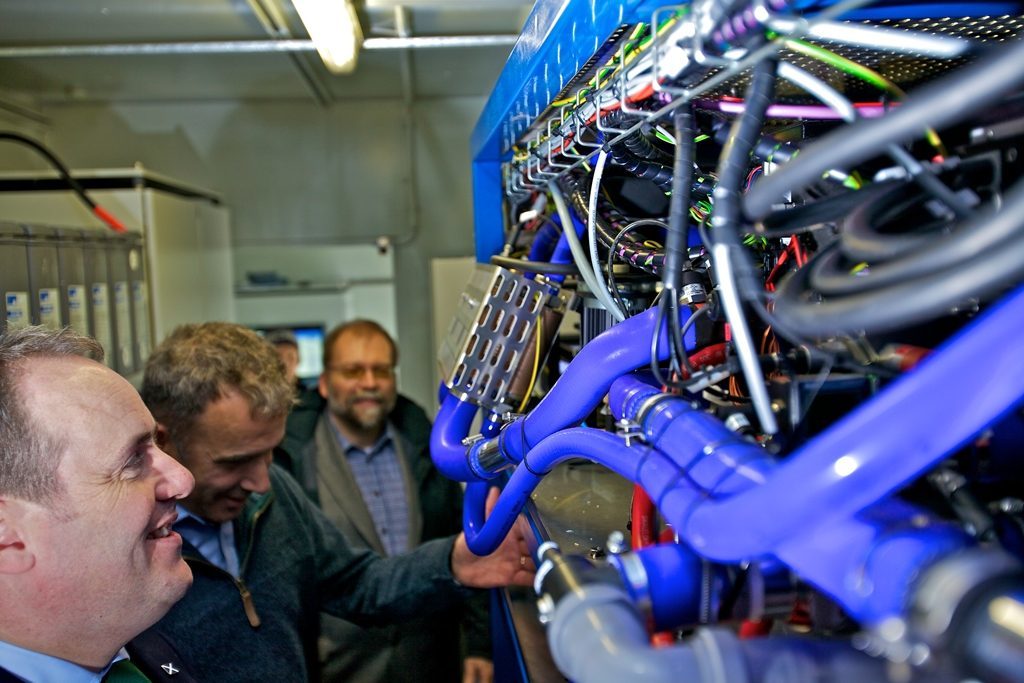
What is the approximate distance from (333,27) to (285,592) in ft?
4.66

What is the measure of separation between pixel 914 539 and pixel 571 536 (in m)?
0.55

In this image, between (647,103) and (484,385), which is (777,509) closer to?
(647,103)

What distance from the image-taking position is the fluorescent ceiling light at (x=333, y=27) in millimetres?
1829

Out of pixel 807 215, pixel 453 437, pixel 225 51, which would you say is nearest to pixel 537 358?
pixel 453 437

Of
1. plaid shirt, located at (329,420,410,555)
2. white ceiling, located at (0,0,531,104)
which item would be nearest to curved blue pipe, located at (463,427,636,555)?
plaid shirt, located at (329,420,410,555)

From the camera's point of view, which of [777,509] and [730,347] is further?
[730,347]

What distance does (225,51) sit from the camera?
8.78 ft

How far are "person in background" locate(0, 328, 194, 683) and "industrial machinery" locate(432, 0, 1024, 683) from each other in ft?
1.61

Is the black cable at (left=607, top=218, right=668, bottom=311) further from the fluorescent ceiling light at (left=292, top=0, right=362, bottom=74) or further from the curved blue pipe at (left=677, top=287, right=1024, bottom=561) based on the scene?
the fluorescent ceiling light at (left=292, top=0, right=362, bottom=74)

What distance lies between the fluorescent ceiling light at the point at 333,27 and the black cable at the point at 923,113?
167 centimetres

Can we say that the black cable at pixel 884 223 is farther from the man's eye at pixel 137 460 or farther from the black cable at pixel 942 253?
the man's eye at pixel 137 460

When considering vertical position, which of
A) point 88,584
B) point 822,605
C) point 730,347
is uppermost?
point 730,347

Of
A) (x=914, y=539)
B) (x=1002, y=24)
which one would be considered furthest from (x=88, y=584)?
(x=1002, y=24)

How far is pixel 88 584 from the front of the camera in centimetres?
90
